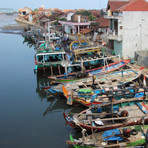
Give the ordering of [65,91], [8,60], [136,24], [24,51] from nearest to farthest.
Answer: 1. [65,91]
2. [136,24]
3. [8,60]
4. [24,51]

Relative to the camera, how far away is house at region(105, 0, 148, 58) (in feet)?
96.9

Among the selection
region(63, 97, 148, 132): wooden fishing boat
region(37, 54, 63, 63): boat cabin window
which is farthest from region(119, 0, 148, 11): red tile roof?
region(63, 97, 148, 132): wooden fishing boat

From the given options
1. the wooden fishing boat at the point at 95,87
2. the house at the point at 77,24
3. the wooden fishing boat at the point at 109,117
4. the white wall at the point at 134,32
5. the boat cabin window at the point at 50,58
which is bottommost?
the wooden fishing boat at the point at 109,117

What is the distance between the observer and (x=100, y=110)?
1722cm

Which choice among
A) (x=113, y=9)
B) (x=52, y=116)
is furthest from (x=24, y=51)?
(x=52, y=116)

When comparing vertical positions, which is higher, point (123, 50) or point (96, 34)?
point (96, 34)

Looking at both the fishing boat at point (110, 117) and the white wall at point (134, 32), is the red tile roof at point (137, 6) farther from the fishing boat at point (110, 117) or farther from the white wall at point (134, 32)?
the fishing boat at point (110, 117)

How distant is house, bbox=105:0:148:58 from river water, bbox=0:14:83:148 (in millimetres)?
12938

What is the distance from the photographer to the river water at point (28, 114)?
53.1 feet

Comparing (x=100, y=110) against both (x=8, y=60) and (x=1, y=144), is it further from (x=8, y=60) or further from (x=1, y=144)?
(x=8, y=60)

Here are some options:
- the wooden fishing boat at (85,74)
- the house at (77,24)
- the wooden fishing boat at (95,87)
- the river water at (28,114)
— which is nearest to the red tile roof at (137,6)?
the wooden fishing boat at (85,74)

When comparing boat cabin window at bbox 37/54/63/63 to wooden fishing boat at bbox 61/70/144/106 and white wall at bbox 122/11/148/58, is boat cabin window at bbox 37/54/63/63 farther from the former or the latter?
wooden fishing boat at bbox 61/70/144/106

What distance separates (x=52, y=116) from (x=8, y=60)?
2450cm

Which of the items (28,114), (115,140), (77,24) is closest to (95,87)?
(28,114)
